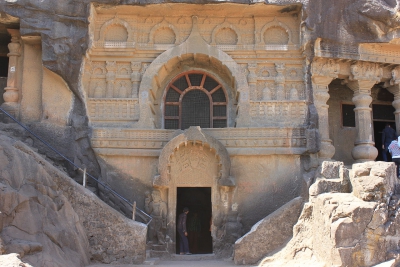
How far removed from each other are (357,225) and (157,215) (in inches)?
187

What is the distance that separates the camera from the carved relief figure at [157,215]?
9.98 m

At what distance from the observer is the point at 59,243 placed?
769 centimetres

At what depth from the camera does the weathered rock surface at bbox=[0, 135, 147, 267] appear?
717cm

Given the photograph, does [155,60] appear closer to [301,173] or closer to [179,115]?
[179,115]

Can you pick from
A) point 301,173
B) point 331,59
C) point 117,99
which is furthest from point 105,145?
point 331,59

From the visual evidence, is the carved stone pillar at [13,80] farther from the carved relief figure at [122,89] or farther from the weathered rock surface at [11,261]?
the weathered rock surface at [11,261]

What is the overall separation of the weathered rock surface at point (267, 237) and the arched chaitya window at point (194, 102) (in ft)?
11.9

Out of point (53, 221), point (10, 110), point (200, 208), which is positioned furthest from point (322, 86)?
point (10, 110)

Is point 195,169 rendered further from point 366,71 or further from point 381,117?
point 381,117

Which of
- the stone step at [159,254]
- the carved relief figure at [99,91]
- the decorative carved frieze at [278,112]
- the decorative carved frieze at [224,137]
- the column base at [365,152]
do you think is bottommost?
the stone step at [159,254]

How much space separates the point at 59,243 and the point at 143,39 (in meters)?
6.04

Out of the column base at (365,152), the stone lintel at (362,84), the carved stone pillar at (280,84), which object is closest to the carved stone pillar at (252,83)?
the carved stone pillar at (280,84)

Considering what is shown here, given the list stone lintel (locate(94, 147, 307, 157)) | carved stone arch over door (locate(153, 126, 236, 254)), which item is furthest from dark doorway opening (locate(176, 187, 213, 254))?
stone lintel (locate(94, 147, 307, 157))

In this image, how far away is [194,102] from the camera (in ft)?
39.0
